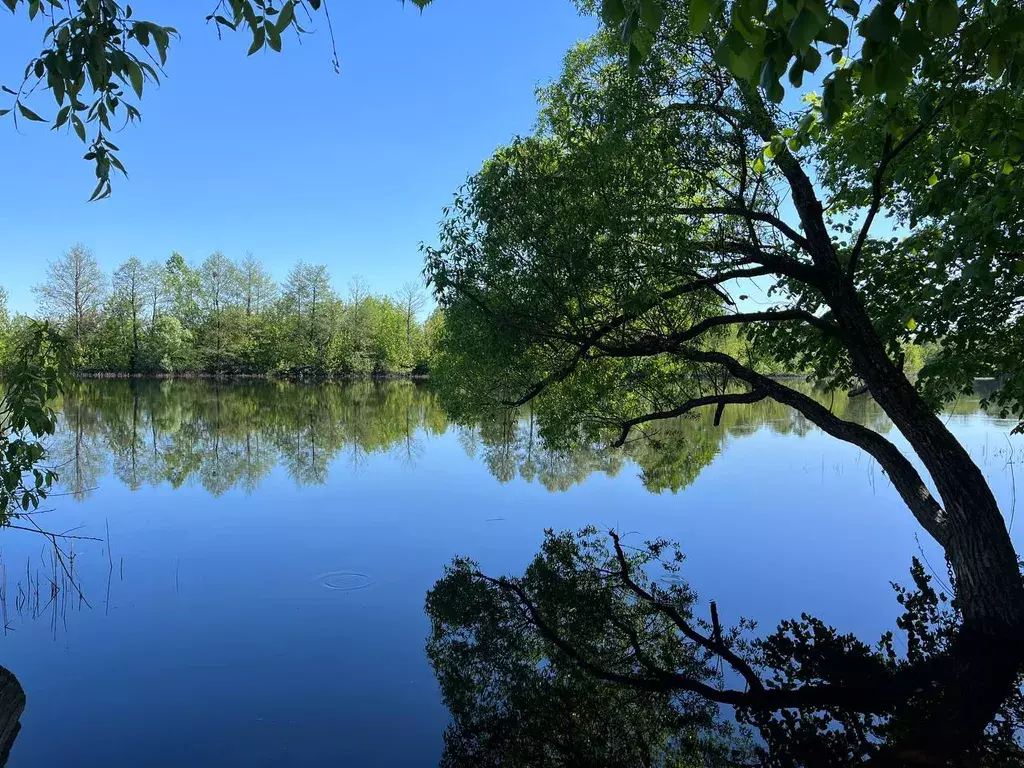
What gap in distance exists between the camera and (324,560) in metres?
10.7

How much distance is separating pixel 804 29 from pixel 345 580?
31.6 feet

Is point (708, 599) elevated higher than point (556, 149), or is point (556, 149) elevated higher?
point (556, 149)

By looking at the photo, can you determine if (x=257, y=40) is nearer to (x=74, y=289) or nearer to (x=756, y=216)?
(x=756, y=216)

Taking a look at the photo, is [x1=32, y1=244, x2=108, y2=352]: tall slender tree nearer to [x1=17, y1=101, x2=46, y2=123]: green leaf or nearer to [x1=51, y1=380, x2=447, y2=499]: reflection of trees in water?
[x1=51, y1=380, x2=447, y2=499]: reflection of trees in water

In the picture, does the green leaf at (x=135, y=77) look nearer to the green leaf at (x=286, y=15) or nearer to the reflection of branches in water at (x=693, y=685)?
the green leaf at (x=286, y=15)

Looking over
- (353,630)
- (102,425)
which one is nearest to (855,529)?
(353,630)

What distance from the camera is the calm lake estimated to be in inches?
227

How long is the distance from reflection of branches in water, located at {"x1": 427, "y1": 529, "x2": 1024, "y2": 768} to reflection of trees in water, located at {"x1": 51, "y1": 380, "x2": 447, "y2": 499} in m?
7.23

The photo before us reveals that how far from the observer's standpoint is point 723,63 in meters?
2.11

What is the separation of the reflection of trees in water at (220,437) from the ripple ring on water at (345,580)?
15.0ft

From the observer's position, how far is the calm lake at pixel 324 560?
5.77 metres

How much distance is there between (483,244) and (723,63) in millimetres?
8415

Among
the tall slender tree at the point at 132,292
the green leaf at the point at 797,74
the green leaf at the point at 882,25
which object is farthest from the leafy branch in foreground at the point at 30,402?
the tall slender tree at the point at 132,292

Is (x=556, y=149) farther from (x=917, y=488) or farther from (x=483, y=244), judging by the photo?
(x=917, y=488)
